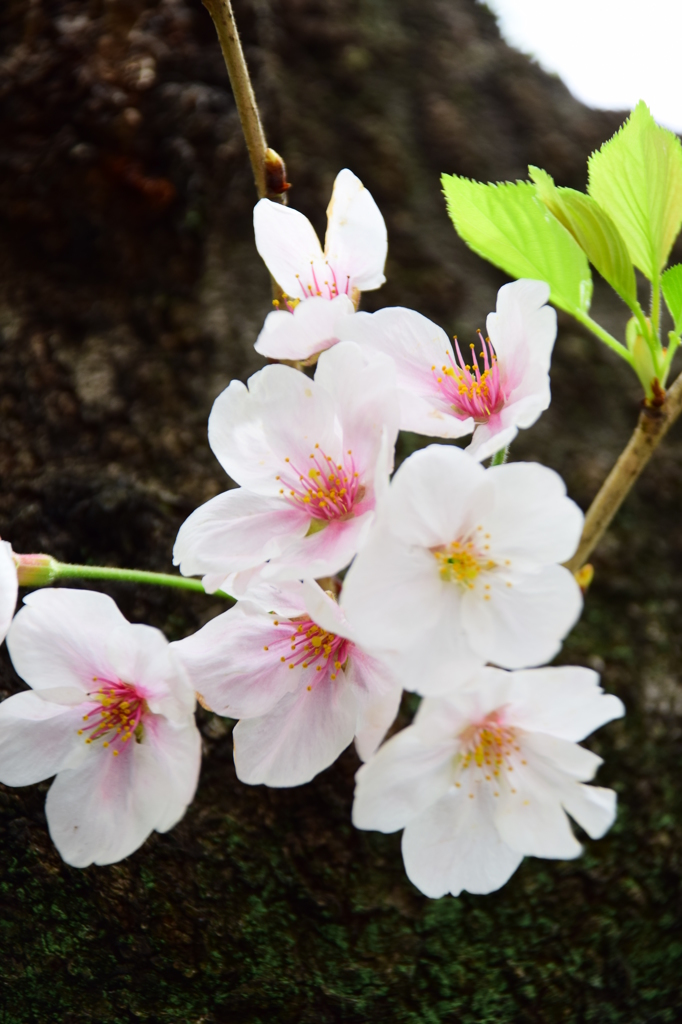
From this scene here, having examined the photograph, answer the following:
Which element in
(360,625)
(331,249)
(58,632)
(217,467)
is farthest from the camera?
(217,467)

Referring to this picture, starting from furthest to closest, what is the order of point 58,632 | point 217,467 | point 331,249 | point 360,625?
point 217,467 < point 331,249 < point 58,632 < point 360,625

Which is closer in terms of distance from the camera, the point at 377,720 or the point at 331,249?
the point at 377,720

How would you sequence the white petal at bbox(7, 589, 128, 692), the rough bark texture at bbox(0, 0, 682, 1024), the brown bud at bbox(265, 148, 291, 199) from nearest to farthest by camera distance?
the white petal at bbox(7, 589, 128, 692) < the brown bud at bbox(265, 148, 291, 199) < the rough bark texture at bbox(0, 0, 682, 1024)

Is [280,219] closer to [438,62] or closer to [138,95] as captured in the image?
[138,95]

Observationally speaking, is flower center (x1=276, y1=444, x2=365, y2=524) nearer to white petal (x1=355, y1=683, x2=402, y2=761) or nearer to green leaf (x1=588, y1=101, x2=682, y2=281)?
white petal (x1=355, y1=683, x2=402, y2=761)

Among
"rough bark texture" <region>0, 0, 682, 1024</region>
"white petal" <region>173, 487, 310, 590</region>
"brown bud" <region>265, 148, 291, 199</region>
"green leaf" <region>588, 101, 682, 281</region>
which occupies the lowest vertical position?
"rough bark texture" <region>0, 0, 682, 1024</region>

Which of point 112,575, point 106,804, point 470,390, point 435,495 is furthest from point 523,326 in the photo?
point 106,804

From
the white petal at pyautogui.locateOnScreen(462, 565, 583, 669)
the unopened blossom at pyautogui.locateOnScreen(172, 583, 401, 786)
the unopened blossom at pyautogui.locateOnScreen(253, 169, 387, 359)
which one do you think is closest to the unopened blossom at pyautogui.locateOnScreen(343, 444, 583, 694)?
the white petal at pyautogui.locateOnScreen(462, 565, 583, 669)

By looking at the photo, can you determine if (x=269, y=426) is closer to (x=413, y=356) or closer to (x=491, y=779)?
(x=413, y=356)
